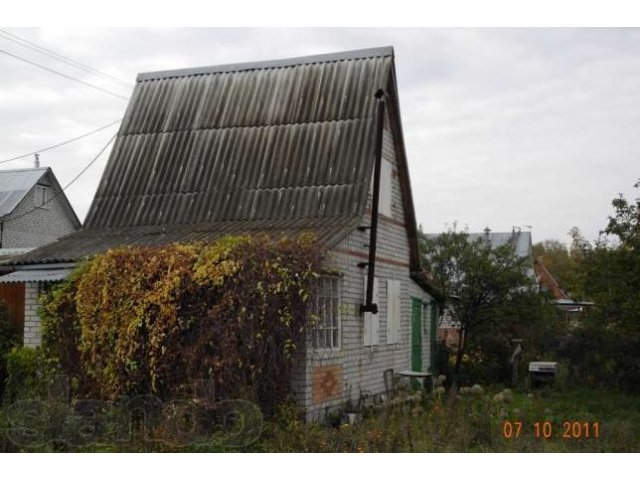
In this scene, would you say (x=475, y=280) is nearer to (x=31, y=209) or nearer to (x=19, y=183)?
(x=31, y=209)

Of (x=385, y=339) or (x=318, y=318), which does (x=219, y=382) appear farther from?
(x=385, y=339)

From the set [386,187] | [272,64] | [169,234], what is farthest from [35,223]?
[386,187]

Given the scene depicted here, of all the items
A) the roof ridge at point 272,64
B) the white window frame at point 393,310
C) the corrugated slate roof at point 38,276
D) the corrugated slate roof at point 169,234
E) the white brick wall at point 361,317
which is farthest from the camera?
the roof ridge at point 272,64

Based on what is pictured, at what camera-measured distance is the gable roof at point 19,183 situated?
30980mm

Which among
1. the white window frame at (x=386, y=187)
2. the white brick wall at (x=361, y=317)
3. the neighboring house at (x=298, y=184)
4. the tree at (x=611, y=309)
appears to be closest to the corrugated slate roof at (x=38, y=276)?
the neighboring house at (x=298, y=184)

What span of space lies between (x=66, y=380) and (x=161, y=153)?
6.14 metres

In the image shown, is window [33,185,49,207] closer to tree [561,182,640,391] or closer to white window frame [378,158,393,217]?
white window frame [378,158,393,217]

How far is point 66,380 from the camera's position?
39.3ft

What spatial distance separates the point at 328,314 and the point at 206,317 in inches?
108

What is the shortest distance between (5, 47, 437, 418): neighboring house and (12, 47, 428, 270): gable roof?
0.03 m

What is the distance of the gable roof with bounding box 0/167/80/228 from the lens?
30980 mm

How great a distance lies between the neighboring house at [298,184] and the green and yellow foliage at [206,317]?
4.36ft

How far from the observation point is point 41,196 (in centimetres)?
3291

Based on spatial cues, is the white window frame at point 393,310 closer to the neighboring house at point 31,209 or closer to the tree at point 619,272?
the tree at point 619,272
